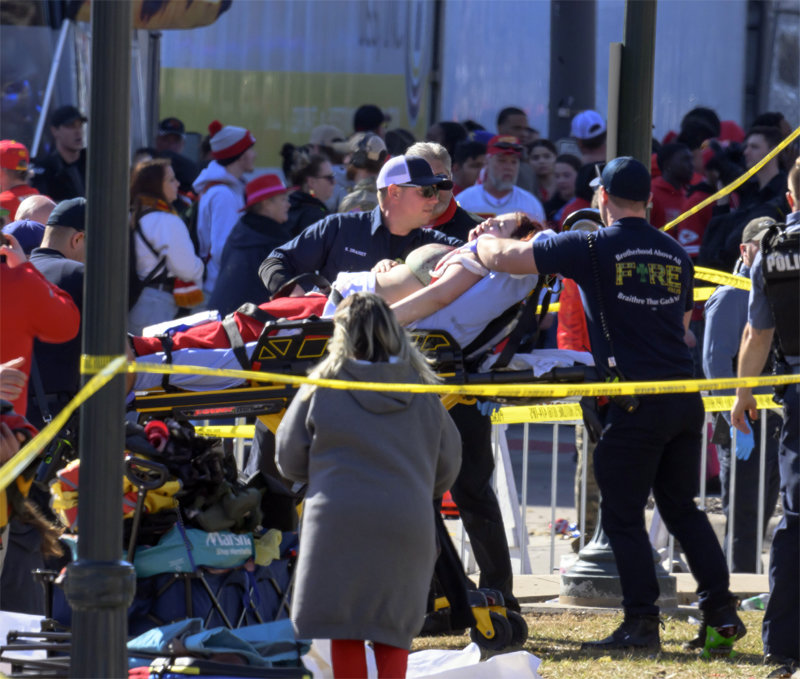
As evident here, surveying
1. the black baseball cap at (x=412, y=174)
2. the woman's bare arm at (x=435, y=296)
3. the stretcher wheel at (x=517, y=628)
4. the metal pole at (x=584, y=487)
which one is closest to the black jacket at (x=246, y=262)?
the metal pole at (x=584, y=487)

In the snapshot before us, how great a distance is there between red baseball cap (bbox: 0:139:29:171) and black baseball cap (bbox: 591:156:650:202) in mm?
3886

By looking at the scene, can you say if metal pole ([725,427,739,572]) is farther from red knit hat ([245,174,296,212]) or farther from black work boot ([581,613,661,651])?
red knit hat ([245,174,296,212])

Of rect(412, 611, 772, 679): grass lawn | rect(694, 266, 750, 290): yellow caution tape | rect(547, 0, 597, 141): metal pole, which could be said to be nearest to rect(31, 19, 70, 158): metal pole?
rect(547, 0, 597, 141): metal pole

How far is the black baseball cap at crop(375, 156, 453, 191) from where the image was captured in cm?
642

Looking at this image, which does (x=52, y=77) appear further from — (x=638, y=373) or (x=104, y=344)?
(x=104, y=344)

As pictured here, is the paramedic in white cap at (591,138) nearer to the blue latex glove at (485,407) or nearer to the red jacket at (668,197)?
the red jacket at (668,197)

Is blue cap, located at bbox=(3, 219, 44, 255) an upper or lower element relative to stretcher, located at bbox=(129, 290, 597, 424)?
upper

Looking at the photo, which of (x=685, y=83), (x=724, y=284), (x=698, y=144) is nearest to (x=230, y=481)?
(x=724, y=284)

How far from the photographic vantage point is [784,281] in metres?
5.49

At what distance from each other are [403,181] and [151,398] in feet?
5.53

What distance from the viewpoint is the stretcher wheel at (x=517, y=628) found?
20.1 feet

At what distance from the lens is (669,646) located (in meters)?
6.27

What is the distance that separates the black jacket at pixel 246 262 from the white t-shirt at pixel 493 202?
165 cm

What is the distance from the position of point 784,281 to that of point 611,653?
167 centimetres
